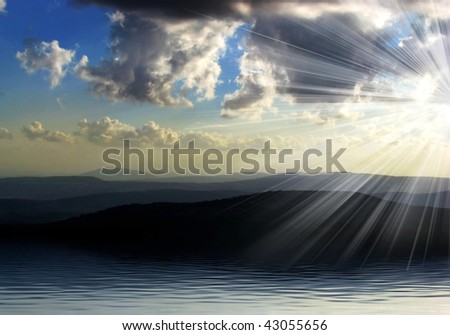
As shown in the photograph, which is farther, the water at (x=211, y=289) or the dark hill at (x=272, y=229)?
the dark hill at (x=272, y=229)

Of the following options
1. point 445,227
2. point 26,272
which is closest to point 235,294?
point 26,272

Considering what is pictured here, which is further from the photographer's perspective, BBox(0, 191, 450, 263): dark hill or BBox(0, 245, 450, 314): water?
BBox(0, 191, 450, 263): dark hill

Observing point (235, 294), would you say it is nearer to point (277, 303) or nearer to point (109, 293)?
point (277, 303)

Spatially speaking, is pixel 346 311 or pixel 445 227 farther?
pixel 445 227

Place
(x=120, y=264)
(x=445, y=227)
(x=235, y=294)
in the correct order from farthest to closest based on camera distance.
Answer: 1. (x=445, y=227)
2. (x=120, y=264)
3. (x=235, y=294)

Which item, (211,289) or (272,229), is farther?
(272,229)
